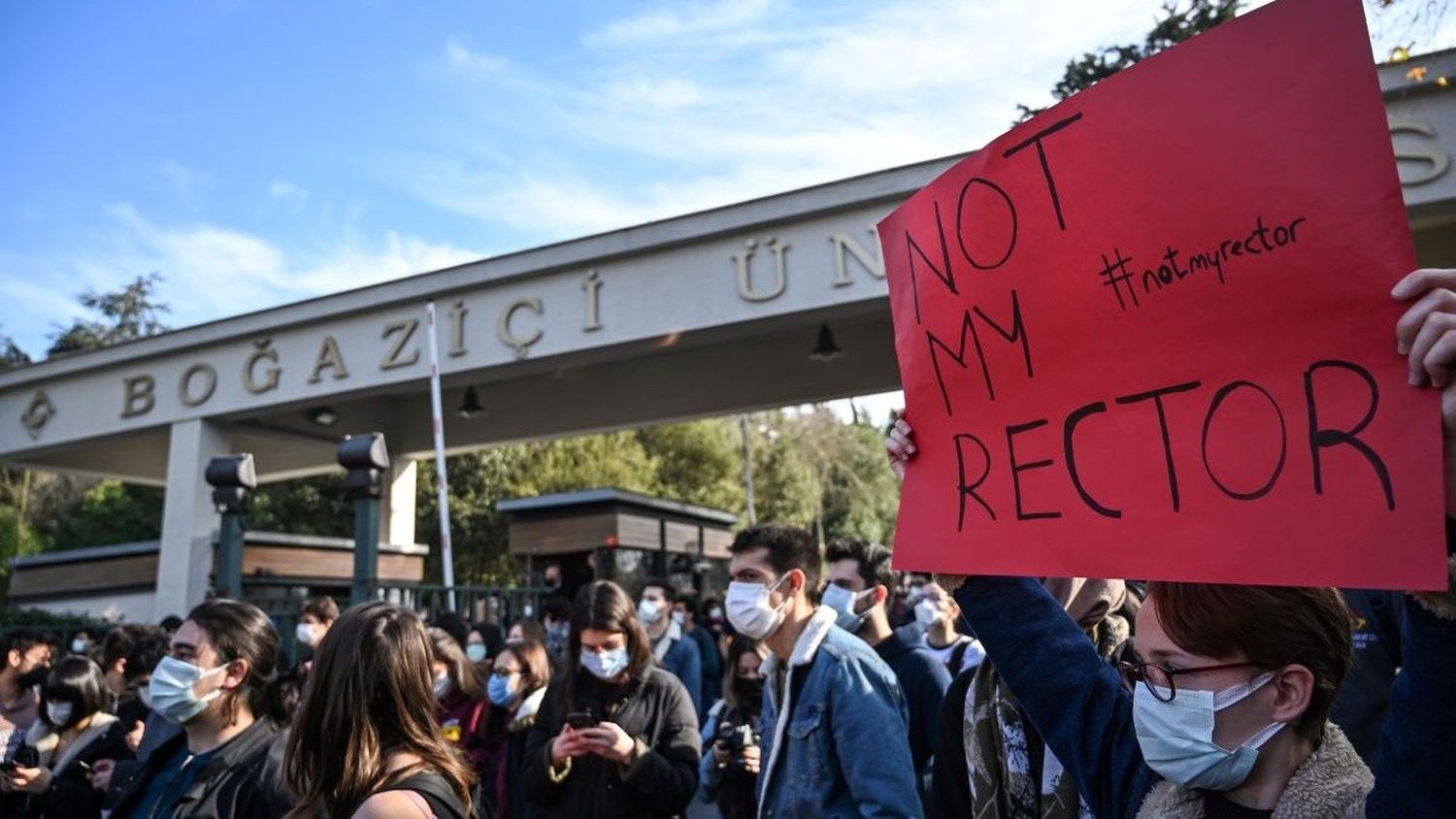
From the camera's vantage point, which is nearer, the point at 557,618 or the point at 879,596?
the point at 879,596

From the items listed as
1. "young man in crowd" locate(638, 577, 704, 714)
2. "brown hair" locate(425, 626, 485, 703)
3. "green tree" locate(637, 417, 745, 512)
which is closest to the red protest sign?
"brown hair" locate(425, 626, 485, 703)

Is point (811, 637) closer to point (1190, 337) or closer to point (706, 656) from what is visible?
point (1190, 337)

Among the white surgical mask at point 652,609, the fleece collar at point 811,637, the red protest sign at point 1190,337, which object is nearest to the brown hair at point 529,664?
the fleece collar at point 811,637

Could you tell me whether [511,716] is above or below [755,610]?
below

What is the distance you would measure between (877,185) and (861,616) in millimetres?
5846

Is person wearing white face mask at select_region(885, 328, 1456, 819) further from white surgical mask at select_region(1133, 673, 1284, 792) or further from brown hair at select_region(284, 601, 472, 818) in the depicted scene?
brown hair at select_region(284, 601, 472, 818)

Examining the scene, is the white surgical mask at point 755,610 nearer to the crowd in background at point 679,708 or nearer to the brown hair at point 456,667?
the crowd in background at point 679,708

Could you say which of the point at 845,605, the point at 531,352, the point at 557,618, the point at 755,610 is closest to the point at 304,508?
the point at 531,352

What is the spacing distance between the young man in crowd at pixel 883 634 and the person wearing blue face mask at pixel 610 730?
0.97 meters

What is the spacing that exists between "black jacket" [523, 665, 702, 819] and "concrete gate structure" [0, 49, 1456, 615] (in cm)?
621

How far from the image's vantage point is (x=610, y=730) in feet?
12.3

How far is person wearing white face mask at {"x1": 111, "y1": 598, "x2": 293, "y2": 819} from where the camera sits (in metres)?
3.17

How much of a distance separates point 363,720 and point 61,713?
3.35 metres

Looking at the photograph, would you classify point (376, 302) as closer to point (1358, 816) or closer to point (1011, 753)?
point (1011, 753)
